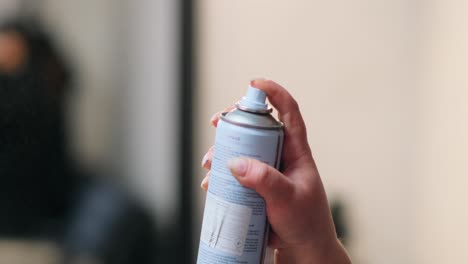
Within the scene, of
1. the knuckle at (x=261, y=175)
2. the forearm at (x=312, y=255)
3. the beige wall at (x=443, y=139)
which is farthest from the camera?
the beige wall at (x=443, y=139)

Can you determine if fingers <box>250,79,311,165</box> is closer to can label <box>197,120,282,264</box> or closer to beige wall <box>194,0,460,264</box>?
can label <box>197,120,282,264</box>

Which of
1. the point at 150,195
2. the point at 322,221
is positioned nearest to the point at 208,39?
the point at 150,195

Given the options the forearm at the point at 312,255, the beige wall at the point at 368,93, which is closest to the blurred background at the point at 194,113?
the beige wall at the point at 368,93

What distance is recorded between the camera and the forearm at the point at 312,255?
82 centimetres

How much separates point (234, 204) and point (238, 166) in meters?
0.05

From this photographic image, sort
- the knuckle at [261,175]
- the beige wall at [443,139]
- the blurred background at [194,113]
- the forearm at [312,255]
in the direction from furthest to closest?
1. the blurred background at [194,113]
2. the beige wall at [443,139]
3. the forearm at [312,255]
4. the knuckle at [261,175]

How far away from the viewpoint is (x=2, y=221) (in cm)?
158

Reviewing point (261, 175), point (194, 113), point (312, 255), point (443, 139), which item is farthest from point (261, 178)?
point (194, 113)

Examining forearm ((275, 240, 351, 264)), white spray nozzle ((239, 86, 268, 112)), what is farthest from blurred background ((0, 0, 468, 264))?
white spray nozzle ((239, 86, 268, 112))

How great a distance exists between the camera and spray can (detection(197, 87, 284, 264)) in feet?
2.36

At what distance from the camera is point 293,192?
743 mm

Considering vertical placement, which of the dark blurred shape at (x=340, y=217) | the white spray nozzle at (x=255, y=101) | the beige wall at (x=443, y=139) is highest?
the white spray nozzle at (x=255, y=101)

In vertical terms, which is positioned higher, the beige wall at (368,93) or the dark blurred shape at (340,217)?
the beige wall at (368,93)

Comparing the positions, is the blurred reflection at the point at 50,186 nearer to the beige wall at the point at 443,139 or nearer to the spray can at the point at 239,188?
the beige wall at the point at 443,139
